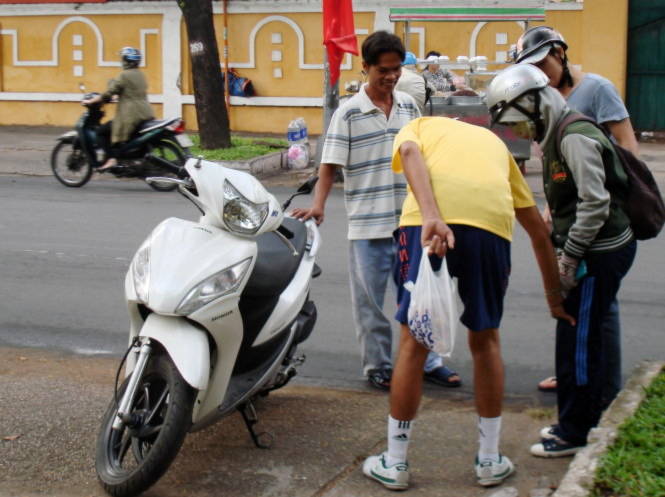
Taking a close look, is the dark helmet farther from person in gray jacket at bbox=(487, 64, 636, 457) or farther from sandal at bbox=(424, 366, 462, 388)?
sandal at bbox=(424, 366, 462, 388)

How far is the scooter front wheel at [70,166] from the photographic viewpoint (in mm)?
12914

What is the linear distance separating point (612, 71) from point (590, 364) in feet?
46.8

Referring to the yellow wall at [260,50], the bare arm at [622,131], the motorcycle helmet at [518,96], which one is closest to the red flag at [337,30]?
the yellow wall at [260,50]

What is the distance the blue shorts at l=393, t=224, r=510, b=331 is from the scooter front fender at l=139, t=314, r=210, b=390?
76cm

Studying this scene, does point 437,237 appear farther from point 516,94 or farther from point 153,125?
point 153,125

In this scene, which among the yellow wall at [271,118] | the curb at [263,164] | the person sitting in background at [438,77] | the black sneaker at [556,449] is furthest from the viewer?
the yellow wall at [271,118]

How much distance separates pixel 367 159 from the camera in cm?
546

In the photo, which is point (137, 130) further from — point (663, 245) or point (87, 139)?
point (663, 245)

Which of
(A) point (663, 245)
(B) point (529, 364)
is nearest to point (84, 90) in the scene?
(A) point (663, 245)

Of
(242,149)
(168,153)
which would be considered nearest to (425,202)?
(168,153)

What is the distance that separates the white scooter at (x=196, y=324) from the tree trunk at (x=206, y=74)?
11156 mm

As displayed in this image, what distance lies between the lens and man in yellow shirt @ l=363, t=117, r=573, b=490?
404cm

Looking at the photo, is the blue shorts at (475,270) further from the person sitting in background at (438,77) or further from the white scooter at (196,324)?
the person sitting in background at (438,77)

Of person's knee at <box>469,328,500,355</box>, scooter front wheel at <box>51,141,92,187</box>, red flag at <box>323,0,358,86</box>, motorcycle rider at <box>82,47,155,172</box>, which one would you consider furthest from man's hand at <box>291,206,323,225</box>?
red flag at <box>323,0,358,86</box>
